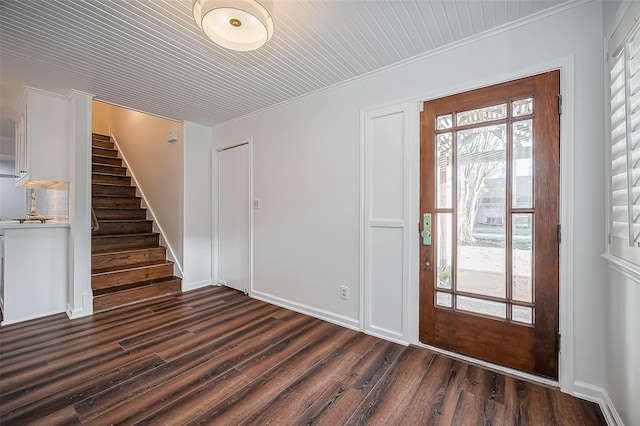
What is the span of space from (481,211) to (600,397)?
125 cm

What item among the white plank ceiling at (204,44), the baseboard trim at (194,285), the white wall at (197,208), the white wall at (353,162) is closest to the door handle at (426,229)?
the white wall at (353,162)

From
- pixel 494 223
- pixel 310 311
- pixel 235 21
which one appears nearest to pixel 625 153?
pixel 494 223

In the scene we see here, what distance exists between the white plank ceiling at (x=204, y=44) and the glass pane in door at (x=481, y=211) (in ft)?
2.63

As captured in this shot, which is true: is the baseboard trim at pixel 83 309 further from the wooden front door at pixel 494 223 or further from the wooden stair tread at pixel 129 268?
the wooden front door at pixel 494 223

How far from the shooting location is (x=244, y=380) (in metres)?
1.83

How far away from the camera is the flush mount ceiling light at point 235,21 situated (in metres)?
1.38

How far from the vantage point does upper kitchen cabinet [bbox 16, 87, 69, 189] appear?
284 centimetres

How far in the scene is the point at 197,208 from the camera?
13.0 feet

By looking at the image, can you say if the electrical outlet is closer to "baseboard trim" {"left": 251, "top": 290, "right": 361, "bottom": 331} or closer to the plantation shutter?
"baseboard trim" {"left": 251, "top": 290, "right": 361, "bottom": 331}

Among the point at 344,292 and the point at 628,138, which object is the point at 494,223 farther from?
the point at 344,292

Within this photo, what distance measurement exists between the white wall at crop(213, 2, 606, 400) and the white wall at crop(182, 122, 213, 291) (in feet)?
0.99

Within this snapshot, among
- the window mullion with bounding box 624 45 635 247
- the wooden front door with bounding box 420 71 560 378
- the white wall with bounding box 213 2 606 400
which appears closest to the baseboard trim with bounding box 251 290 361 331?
the white wall with bounding box 213 2 606 400

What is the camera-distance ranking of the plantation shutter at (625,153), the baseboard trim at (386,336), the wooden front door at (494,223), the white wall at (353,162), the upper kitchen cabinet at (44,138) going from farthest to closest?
the upper kitchen cabinet at (44,138)
the baseboard trim at (386,336)
the wooden front door at (494,223)
the white wall at (353,162)
the plantation shutter at (625,153)

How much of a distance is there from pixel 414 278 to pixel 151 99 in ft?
11.1
